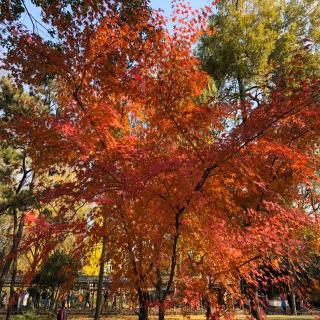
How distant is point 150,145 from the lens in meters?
7.08

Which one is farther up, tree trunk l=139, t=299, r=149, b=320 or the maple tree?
the maple tree

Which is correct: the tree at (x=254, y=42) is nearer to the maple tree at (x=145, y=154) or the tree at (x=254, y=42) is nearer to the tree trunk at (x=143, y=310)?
the maple tree at (x=145, y=154)

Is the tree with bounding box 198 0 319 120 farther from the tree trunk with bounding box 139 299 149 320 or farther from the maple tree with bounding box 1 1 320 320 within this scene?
the tree trunk with bounding box 139 299 149 320

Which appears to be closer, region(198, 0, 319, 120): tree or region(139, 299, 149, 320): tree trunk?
region(139, 299, 149, 320): tree trunk

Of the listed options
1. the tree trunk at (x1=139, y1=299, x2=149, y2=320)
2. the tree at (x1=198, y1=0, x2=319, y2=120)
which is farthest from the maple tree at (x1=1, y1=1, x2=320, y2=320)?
the tree at (x1=198, y1=0, x2=319, y2=120)

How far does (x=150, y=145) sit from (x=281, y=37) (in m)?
10.2

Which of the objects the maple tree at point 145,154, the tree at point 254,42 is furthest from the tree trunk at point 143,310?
the tree at point 254,42

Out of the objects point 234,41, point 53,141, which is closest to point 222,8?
point 234,41

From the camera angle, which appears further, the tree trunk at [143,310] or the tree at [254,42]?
the tree at [254,42]

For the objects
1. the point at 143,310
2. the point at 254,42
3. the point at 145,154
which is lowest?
the point at 143,310

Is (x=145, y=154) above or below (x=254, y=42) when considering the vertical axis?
below

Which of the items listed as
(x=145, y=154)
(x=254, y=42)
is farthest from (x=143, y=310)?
(x=254, y=42)

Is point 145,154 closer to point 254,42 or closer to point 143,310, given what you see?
point 143,310

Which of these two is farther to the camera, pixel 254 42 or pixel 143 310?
pixel 254 42
